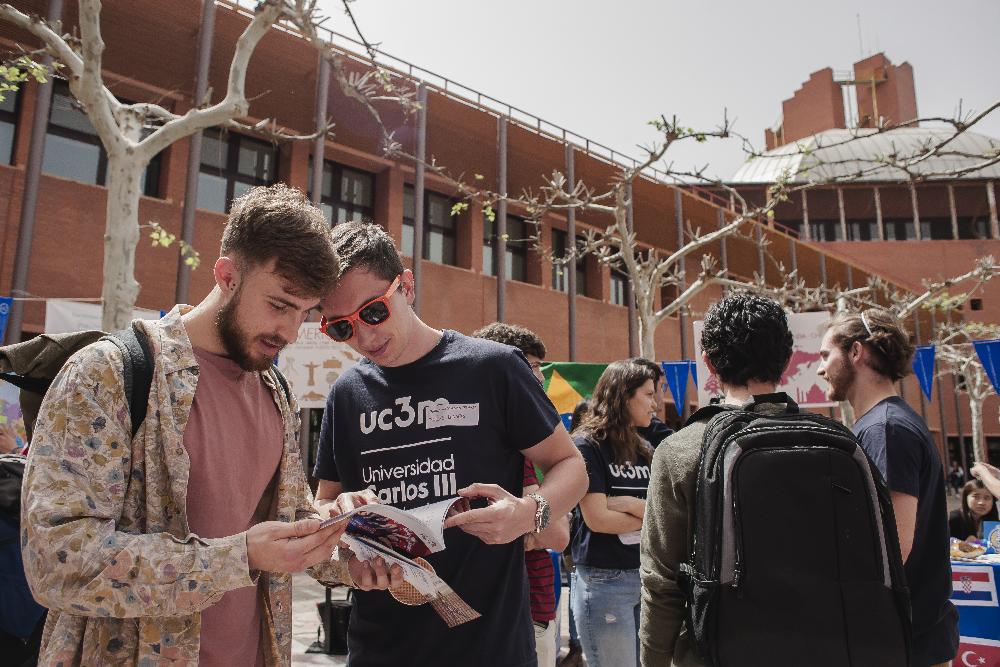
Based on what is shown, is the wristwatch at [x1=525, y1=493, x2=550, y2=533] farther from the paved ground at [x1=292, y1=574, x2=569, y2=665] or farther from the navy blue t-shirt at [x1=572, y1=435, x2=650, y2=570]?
the paved ground at [x1=292, y1=574, x2=569, y2=665]

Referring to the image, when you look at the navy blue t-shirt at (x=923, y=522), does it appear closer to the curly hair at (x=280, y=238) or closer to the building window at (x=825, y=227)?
the curly hair at (x=280, y=238)

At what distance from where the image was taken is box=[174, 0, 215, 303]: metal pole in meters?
12.9

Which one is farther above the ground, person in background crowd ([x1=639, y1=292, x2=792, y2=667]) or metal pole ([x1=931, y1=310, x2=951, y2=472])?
metal pole ([x1=931, y1=310, x2=951, y2=472])

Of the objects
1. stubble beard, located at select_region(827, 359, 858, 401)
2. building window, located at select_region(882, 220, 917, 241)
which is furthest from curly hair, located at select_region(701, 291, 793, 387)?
building window, located at select_region(882, 220, 917, 241)

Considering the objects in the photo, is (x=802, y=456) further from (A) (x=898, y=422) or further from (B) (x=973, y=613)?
(B) (x=973, y=613)

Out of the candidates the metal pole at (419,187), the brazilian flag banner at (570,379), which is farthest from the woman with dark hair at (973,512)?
the metal pole at (419,187)

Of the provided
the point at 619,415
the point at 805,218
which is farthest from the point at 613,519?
the point at 805,218

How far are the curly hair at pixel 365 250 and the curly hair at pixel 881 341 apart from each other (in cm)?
215

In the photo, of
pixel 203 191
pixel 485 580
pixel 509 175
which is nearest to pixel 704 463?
pixel 485 580

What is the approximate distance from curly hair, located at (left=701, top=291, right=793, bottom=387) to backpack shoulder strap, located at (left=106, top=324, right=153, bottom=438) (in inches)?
78.1

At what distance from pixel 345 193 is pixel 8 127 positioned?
696 centimetres

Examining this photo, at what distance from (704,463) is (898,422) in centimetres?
105

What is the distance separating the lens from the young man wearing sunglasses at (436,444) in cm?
218

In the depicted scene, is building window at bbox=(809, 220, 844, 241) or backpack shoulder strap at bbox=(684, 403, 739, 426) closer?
backpack shoulder strap at bbox=(684, 403, 739, 426)
